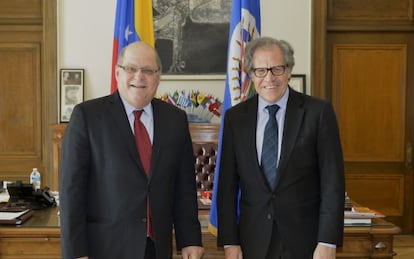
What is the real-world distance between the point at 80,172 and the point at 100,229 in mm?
235

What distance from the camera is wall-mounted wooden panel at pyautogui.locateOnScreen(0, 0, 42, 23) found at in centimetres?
575

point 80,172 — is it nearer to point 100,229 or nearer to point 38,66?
point 100,229

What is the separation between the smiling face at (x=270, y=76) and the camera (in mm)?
2098

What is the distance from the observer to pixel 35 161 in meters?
5.84

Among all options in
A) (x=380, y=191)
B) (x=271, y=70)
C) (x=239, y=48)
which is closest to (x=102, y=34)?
(x=239, y=48)

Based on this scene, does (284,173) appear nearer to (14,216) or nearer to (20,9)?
(14,216)

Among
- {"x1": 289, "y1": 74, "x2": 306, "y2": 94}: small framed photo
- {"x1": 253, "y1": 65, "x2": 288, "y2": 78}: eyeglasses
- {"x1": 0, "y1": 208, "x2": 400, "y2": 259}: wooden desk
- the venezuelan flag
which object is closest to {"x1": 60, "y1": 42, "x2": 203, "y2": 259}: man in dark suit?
{"x1": 253, "y1": 65, "x2": 288, "y2": 78}: eyeglasses

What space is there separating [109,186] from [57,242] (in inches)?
36.2

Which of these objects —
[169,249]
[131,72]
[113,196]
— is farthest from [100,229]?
[131,72]

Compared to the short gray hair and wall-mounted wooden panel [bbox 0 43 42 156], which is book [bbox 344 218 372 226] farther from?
wall-mounted wooden panel [bbox 0 43 42 156]

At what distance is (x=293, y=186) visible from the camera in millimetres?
2096

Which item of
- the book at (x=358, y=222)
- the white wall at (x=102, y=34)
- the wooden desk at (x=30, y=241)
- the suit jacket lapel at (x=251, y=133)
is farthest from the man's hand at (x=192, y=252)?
the white wall at (x=102, y=34)

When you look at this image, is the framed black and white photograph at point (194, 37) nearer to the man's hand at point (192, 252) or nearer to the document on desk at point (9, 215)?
the document on desk at point (9, 215)

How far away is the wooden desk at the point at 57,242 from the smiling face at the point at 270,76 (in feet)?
3.29
